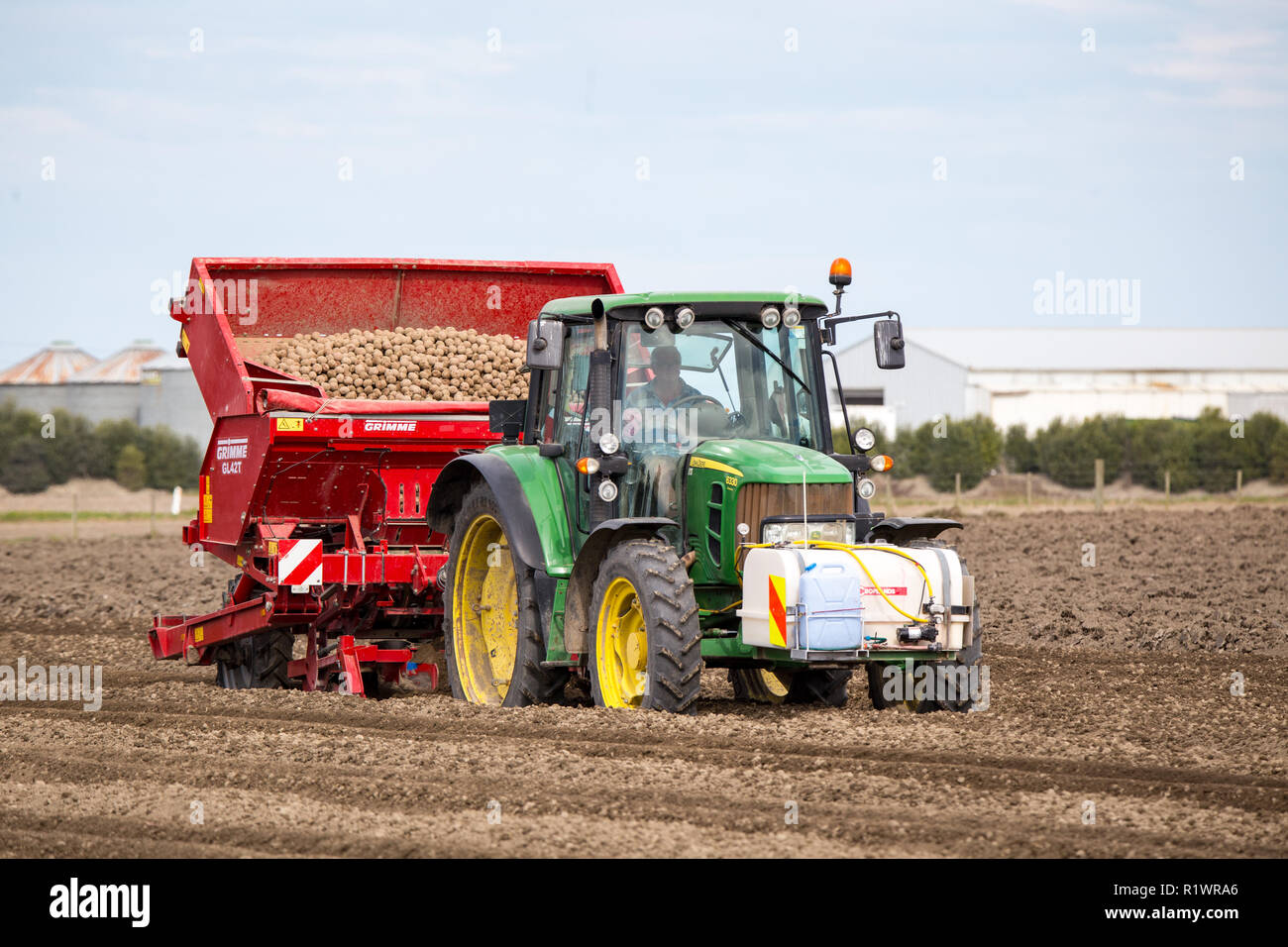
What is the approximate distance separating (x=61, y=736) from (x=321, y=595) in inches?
93.0

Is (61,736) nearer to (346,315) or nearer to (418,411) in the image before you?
(418,411)

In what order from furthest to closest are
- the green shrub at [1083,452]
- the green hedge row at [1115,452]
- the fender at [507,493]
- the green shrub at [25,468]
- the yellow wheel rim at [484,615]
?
the green shrub at [25,468] < the green shrub at [1083,452] < the green hedge row at [1115,452] < the yellow wheel rim at [484,615] < the fender at [507,493]

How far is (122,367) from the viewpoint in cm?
7000

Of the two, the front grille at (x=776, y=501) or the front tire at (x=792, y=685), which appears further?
the front tire at (x=792, y=685)

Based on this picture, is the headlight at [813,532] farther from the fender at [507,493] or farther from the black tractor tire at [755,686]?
the black tractor tire at [755,686]

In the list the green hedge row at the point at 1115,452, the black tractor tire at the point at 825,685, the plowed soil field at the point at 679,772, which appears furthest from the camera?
the green hedge row at the point at 1115,452

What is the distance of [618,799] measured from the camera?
6605 mm

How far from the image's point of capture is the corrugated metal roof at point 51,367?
68438mm

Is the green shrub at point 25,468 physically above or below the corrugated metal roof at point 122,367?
below

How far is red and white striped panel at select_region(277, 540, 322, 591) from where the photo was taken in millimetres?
10594

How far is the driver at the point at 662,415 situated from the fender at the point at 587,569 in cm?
24

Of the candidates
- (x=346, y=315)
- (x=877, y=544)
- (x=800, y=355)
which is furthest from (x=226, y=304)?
(x=877, y=544)

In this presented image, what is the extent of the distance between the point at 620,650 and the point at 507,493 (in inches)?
44.9

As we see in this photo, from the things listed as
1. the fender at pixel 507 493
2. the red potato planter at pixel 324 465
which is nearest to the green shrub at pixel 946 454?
the red potato planter at pixel 324 465
